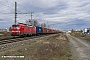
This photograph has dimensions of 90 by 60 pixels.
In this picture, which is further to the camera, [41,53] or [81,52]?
[81,52]

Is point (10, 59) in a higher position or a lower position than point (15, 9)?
lower

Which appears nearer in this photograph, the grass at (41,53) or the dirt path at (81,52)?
the grass at (41,53)

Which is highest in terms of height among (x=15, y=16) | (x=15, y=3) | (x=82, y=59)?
(x=15, y=3)

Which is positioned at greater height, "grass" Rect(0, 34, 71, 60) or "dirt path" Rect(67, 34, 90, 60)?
"grass" Rect(0, 34, 71, 60)

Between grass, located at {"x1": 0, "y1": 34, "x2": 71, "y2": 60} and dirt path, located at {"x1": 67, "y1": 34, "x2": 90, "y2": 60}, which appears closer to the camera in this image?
grass, located at {"x1": 0, "y1": 34, "x2": 71, "y2": 60}

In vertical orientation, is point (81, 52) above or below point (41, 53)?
below

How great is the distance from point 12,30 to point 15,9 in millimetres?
8134

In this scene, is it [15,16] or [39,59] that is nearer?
[39,59]

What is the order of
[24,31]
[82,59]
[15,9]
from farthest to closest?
[15,9], [24,31], [82,59]

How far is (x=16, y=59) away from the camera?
12.0m

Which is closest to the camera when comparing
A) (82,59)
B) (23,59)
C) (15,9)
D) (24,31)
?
(23,59)

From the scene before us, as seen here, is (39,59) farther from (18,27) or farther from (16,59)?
(18,27)

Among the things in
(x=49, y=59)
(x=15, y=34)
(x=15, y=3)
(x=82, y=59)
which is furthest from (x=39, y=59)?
(x=15, y=3)

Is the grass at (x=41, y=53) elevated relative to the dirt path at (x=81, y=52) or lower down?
elevated
